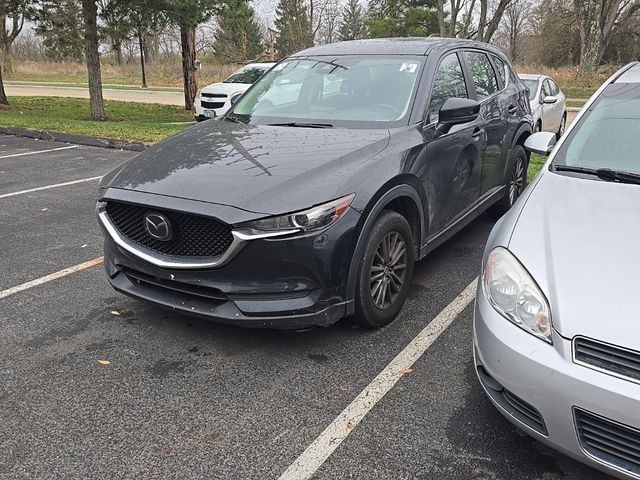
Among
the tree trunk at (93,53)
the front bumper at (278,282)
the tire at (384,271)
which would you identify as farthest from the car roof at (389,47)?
the tree trunk at (93,53)

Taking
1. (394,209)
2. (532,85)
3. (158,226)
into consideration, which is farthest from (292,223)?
(532,85)

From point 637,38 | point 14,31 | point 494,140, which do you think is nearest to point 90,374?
point 494,140

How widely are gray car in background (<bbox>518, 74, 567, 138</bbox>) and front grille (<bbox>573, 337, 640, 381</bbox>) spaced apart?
8.12 metres

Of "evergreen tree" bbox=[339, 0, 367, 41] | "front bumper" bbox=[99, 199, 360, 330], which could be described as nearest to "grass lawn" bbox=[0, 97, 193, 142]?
"front bumper" bbox=[99, 199, 360, 330]

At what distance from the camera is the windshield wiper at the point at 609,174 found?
2.76 m

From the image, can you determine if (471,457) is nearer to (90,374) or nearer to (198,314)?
(198,314)

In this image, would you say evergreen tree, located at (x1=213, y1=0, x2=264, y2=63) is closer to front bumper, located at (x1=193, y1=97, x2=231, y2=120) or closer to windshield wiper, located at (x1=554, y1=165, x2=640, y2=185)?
front bumper, located at (x1=193, y1=97, x2=231, y2=120)

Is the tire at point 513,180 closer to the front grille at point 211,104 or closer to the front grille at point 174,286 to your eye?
the front grille at point 174,286

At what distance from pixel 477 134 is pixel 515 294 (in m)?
2.50

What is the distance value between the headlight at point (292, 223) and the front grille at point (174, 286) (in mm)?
404

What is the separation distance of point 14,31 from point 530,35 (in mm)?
45052

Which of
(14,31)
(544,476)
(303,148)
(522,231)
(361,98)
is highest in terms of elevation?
(14,31)

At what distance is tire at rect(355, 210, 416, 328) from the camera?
3.18 meters

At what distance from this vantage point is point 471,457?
2373mm
